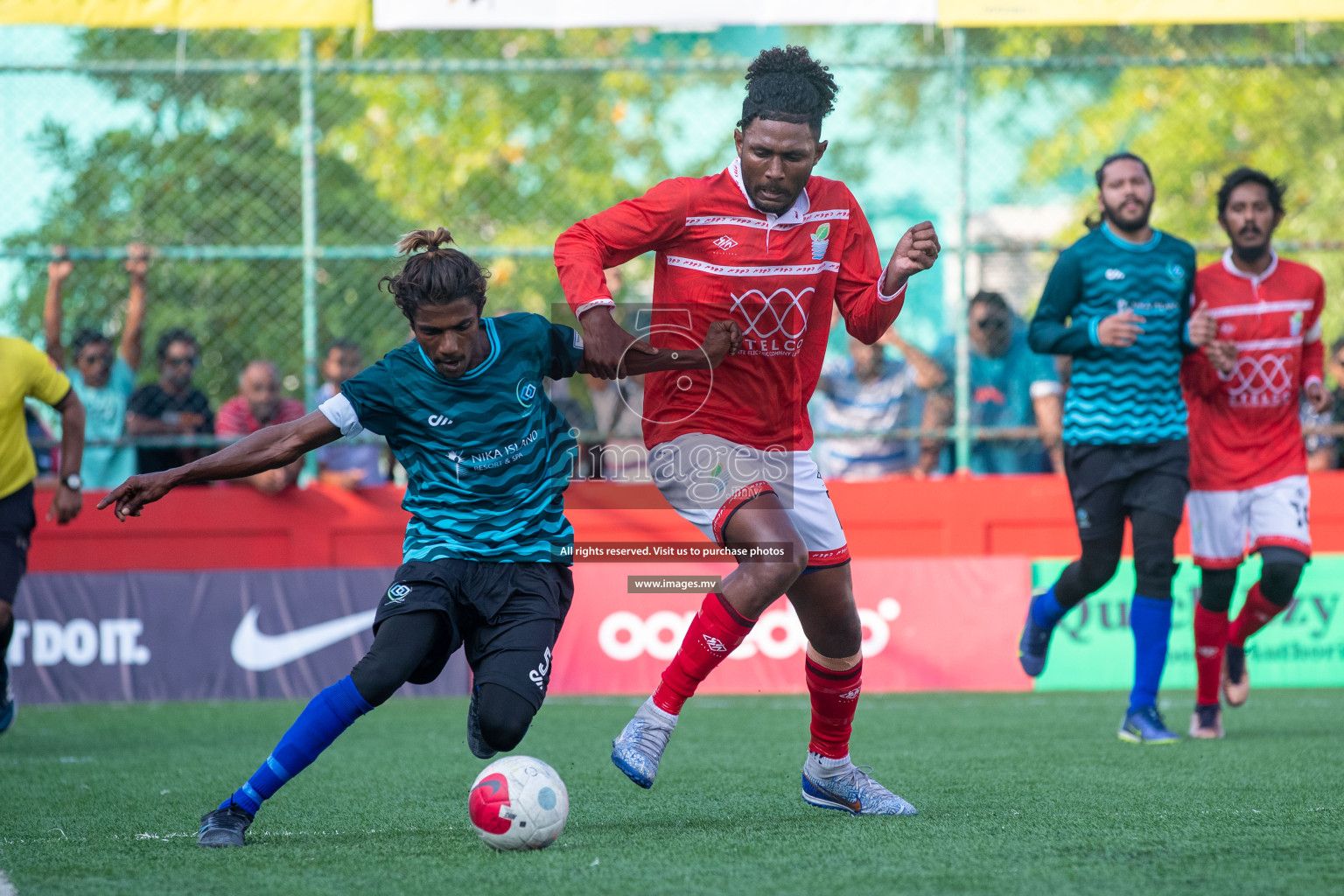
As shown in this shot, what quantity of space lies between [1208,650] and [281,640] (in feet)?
17.7

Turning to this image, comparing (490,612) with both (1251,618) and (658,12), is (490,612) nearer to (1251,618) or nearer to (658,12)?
(1251,618)

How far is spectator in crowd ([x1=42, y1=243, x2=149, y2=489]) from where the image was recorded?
9125mm

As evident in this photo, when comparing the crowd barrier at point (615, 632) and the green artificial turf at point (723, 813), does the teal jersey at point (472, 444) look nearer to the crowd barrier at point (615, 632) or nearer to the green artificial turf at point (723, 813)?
the green artificial turf at point (723, 813)

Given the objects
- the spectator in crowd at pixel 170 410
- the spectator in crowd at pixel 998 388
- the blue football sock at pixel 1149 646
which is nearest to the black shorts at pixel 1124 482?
the blue football sock at pixel 1149 646

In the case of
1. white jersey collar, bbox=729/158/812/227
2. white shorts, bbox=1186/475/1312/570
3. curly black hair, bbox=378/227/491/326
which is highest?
white jersey collar, bbox=729/158/812/227

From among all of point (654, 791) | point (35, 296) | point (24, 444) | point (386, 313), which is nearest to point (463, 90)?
point (386, 313)

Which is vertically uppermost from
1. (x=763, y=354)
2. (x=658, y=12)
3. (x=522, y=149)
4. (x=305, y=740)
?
(x=522, y=149)

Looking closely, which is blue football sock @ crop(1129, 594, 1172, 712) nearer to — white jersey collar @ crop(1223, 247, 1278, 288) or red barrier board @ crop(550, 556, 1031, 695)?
white jersey collar @ crop(1223, 247, 1278, 288)

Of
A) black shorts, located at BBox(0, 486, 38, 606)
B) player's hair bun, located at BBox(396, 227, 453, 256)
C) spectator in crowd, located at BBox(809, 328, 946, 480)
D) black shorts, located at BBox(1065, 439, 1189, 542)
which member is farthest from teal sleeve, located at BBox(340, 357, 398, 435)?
spectator in crowd, located at BBox(809, 328, 946, 480)

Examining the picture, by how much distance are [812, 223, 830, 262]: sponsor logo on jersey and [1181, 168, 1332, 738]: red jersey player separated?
106 inches

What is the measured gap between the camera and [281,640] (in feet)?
29.3

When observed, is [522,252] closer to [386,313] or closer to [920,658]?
[386,313]

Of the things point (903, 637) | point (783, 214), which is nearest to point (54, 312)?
point (903, 637)

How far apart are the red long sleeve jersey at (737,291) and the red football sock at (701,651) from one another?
1.84ft
